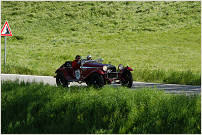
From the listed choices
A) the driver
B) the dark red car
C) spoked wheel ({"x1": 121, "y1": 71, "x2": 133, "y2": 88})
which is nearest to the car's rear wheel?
the dark red car

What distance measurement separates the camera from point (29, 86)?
33.1ft

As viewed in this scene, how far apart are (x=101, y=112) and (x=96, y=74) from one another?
401 centimetres

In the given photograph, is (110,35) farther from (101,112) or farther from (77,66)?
(101,112)

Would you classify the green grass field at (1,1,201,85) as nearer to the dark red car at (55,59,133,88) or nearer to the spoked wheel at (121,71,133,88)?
the spoked wheel at (121,71,133,88)

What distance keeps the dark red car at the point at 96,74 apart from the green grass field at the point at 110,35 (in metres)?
3.88

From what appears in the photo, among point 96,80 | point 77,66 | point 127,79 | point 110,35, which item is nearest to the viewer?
point 96,80

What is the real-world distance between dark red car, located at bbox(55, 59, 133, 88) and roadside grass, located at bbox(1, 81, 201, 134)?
105 inches

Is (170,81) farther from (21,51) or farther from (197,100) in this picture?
(21,51)

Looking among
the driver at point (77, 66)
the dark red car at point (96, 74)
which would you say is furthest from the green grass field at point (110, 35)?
the driver at point (77, 66)

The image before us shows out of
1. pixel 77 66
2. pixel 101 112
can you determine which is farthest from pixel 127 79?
pixel 101 112

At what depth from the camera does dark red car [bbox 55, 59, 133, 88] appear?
1185 cm

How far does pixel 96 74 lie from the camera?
1185cm

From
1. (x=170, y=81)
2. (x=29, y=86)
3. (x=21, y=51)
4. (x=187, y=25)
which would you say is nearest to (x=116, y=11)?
(x=187, y=25)

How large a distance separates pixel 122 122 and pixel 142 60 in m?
22.5
